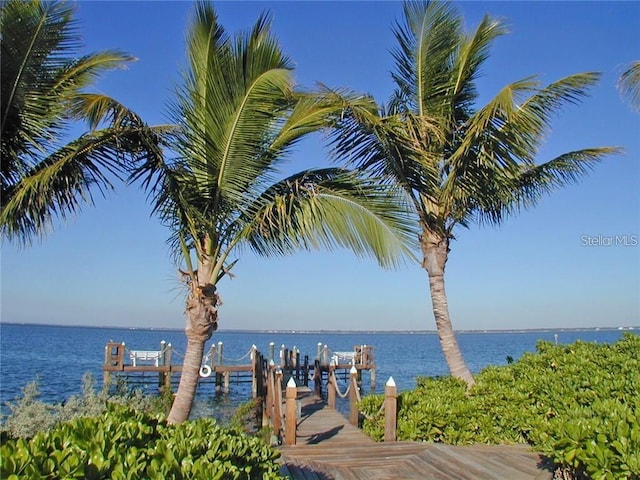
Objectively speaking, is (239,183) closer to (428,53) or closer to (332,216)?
(332,216)

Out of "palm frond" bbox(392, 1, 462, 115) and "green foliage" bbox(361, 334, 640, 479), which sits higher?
"palm frond" bbox(392, 1, 462, 115)

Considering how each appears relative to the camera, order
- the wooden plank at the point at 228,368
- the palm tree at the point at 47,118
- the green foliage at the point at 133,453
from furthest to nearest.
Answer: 1. the wooden plank at the point at 228,368
2. the palm tree at the point at 47,118
3. the green foliage at the point at 133,453

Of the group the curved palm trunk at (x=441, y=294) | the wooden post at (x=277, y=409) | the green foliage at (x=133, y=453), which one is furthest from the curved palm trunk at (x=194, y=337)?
the curved palm trunk at (x=441, y=294)

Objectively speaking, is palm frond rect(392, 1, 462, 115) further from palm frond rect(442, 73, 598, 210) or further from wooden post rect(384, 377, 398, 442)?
wooden post rect(384, 377, 398, 442)

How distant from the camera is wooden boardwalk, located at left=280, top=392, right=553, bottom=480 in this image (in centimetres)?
682

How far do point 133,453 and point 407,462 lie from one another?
17.6 feet

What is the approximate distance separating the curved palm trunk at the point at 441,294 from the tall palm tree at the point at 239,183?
3.23m

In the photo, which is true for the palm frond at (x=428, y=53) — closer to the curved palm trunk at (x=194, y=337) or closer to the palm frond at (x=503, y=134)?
the palm frond at (x=503, y=134)

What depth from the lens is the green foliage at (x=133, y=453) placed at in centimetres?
278

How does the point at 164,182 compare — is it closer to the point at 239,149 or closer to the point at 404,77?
the point at 239,149

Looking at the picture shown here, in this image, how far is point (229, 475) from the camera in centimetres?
315

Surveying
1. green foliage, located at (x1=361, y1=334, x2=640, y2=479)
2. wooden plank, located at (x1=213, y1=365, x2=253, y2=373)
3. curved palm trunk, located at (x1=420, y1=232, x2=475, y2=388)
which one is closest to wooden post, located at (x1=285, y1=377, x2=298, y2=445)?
green foliage, located at (x1=361, y1=334, x2=640, y2=479)

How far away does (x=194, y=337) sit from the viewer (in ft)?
23.7

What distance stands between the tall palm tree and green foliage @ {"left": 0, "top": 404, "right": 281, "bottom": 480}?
11.2ft
